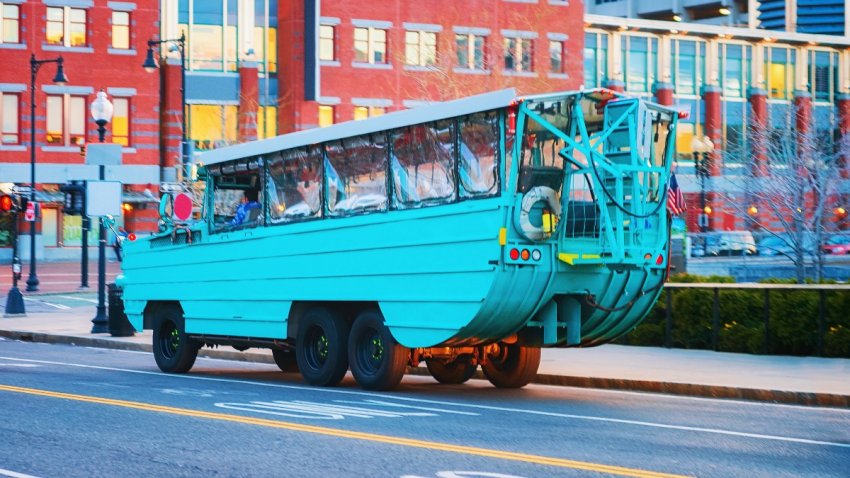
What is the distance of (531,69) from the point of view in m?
68.9

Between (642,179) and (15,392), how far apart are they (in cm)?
771

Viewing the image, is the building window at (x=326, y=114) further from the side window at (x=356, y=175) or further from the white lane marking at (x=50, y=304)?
the side window at (x=356, y=175)

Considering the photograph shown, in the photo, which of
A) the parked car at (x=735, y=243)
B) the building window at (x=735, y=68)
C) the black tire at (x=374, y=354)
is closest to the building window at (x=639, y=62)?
the building window at (x=735, y=68)

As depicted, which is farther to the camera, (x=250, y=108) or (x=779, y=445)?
(x=250, y=108)

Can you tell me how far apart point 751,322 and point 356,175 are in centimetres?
741

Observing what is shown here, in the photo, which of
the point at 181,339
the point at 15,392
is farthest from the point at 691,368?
the point at 15,392

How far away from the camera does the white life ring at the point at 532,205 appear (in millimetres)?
15125

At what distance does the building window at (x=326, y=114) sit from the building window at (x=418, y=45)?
14.9ft

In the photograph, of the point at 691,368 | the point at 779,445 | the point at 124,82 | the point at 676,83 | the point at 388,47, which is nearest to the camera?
the point at 779,445

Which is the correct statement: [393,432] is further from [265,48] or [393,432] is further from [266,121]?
[265,48]

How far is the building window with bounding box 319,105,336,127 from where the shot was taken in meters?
67.8

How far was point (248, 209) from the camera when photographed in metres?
19.6

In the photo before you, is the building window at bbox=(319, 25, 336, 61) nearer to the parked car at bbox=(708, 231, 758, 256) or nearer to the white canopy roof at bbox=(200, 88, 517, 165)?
the parked car at bbox=(708, 231, 758, 256)

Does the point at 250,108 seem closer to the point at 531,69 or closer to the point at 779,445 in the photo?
the point at 531,69
